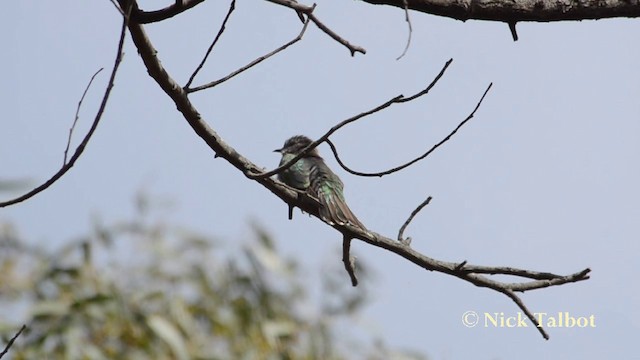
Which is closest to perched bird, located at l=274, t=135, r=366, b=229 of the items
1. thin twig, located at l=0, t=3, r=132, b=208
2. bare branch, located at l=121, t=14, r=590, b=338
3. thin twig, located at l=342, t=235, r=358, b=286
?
thin twig, located at l=342, t=235, r=358, b=286

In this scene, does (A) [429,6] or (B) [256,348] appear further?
(B) [256,348]

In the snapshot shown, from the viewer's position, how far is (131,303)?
5289 millimetres

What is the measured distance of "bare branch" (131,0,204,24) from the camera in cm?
251

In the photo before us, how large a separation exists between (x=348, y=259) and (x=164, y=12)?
115 centimetres

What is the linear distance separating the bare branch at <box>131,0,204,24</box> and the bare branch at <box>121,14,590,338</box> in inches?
2.6

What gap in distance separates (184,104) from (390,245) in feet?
2.74

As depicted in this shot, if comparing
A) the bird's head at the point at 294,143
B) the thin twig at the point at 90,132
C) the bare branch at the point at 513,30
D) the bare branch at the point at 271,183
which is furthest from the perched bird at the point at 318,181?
the thin twig at the point at 90,132

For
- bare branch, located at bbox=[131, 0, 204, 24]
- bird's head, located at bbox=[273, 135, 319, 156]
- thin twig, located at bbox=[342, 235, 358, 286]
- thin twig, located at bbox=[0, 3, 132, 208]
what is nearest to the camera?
thin twig, located at bbox=[0, 3, 132, 208]

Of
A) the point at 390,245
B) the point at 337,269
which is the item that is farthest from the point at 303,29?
the point at 337,269

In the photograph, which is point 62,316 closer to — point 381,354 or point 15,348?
point 15,348

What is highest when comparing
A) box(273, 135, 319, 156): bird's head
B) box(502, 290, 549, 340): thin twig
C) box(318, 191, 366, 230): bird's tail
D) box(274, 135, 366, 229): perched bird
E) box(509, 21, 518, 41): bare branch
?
box(273, 135, 319, 156): bird's head

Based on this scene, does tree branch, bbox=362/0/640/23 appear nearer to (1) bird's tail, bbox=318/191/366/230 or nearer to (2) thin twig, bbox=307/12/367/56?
(2) thin twig, bbox=307/12/367/56

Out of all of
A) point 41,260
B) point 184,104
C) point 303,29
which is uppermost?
point 41,260

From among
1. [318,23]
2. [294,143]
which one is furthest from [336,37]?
[294,143]
